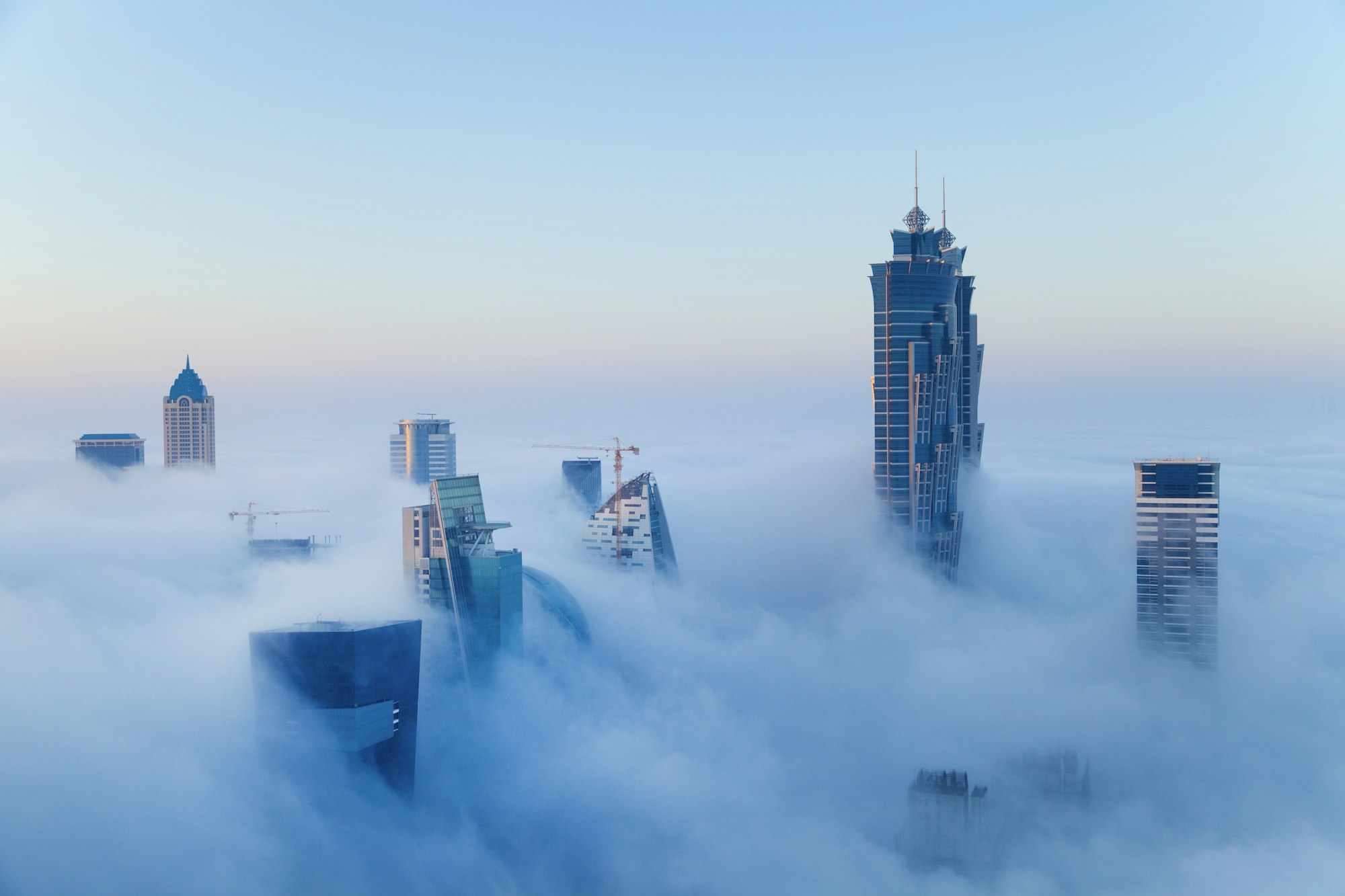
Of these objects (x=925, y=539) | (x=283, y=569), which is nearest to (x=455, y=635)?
(x=283, y=569)

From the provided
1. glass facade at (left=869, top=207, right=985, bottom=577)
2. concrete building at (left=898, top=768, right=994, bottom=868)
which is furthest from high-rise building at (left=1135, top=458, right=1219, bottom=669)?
concrete building at (left=898, top=768, right=994, bottom=868)

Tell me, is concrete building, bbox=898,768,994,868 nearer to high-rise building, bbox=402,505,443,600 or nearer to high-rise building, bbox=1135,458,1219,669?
high-rise building, bbox=1135,458,1219,669

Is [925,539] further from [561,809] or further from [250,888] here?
[250,888]

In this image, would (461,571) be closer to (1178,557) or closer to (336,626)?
(336,626)

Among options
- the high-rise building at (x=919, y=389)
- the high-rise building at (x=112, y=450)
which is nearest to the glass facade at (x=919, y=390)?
the high-rise building at (x=919, y=389)

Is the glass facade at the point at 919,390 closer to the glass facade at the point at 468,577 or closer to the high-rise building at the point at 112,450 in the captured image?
the glass facade at the point at 468,577

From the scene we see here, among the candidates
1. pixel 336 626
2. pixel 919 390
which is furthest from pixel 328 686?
pixel 919 390
